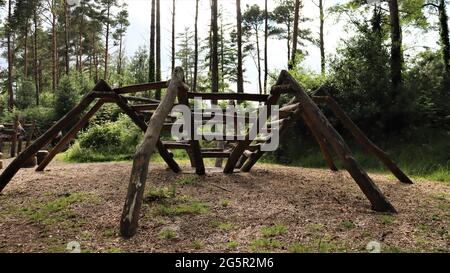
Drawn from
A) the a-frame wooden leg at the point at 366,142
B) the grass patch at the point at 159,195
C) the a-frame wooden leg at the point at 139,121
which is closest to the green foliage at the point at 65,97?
the a-frame wooden leg at the point at 139,121

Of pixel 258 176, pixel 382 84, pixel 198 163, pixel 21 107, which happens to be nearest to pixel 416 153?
pixel 382 84

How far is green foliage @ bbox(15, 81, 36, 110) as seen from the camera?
3422 cm

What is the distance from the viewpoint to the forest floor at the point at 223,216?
3.33m

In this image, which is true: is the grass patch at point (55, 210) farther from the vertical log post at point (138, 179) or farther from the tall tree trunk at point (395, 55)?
the tall tree trunk at point (395, 55)

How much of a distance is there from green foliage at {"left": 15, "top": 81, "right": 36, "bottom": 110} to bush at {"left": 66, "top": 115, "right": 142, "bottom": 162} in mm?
24680

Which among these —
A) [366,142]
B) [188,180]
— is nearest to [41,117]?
[188,180]

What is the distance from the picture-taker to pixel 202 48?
3841 centimetres

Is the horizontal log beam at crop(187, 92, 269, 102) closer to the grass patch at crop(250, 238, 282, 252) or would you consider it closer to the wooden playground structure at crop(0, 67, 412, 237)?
the wooden playground structure at crop(0, 67, 412, 237)

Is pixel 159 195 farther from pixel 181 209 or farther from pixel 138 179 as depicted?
pixel 138 179

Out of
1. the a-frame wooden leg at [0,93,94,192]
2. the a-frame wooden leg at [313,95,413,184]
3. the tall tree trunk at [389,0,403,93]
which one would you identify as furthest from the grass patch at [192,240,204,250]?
the tall tree trunk at [389,0,403,93]

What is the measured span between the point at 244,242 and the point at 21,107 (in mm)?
36699

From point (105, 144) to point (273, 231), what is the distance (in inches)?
418

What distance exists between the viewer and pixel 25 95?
34781 mm
